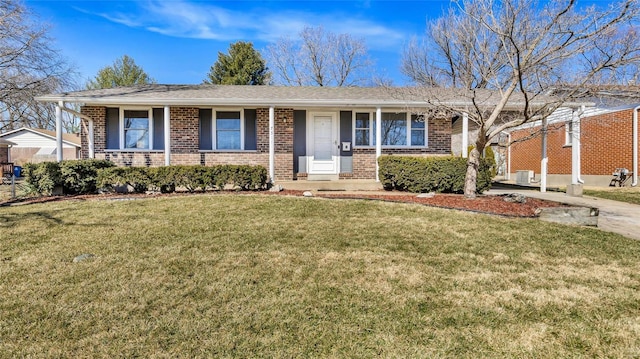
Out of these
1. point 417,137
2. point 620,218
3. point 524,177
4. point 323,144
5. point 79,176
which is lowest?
point 620,218

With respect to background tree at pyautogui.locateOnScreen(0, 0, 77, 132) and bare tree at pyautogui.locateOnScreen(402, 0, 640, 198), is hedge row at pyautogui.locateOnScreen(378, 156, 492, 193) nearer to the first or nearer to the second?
bare tree at pyautogui.locateOnScreen(402, 0, 640, 198)

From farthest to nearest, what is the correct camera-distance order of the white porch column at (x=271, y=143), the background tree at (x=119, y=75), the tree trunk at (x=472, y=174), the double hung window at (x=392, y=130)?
1. the background tree at (x=119, y=75)
2. the double hung window at (x=392, y=130)
3. the white porch column at (x=271, y=143)
4. the tree trunk at (x=472, y=174)

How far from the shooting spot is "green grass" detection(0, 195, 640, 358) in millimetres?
2406

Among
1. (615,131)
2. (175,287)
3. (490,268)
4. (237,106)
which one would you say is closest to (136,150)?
(237,106)

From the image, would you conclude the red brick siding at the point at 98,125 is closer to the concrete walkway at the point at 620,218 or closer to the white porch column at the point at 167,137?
the white porch column at the point at 167,137

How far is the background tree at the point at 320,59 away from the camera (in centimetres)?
2800

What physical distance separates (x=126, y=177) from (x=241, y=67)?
2217 centimetres

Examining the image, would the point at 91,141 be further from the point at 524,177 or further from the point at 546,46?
the point at 524,177

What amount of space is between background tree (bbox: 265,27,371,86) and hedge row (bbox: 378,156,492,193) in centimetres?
1955

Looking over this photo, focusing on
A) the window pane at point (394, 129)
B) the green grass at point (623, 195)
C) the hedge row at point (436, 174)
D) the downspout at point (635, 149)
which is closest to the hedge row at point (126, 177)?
the hedge row at point (436, 174)

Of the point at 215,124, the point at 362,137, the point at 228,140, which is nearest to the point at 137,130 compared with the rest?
the point at 215,124

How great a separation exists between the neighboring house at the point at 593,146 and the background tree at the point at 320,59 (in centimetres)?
1487

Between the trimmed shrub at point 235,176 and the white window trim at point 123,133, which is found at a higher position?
the white window trim at point 123,133

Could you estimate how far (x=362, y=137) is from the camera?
12289mm
